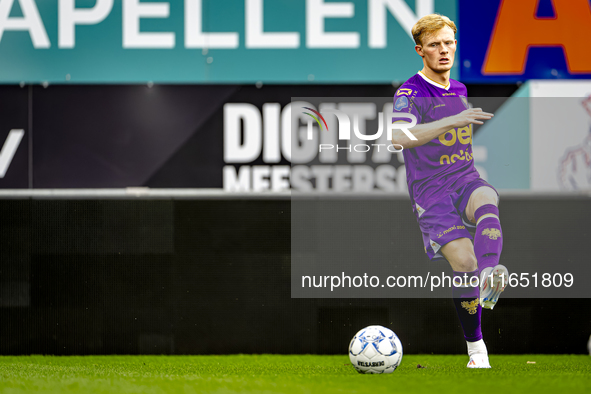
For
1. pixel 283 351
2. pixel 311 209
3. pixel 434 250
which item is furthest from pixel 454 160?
pixel 283 351

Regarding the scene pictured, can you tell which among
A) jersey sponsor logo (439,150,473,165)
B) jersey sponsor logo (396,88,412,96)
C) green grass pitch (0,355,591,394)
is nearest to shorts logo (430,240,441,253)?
jersey sponsor logo (439,150,473,165)

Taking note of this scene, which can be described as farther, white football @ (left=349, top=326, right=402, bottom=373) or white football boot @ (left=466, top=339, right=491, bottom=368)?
white football boot @ (left=466, top=339, right=491, bottom=368)

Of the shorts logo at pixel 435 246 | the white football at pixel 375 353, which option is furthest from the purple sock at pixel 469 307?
the white football at pixel 375 353

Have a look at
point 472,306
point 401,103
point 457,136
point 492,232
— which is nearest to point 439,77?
Result: point 401,103

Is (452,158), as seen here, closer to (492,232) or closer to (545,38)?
(492,232)

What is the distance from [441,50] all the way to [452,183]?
3.44 ft

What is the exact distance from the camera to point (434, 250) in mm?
5051

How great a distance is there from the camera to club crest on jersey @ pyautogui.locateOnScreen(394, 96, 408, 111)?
194 inches

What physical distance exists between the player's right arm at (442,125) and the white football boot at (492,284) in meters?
1.09

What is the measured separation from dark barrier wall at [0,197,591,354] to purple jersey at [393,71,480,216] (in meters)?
0.42

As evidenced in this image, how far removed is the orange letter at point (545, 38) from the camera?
5.77 m

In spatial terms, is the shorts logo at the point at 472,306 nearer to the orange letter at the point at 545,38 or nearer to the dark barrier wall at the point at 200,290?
the dark barrier wall at the point at 200,290

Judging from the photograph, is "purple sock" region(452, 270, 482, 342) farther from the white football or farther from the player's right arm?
the player's right arm

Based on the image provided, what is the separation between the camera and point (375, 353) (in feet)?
13.8
